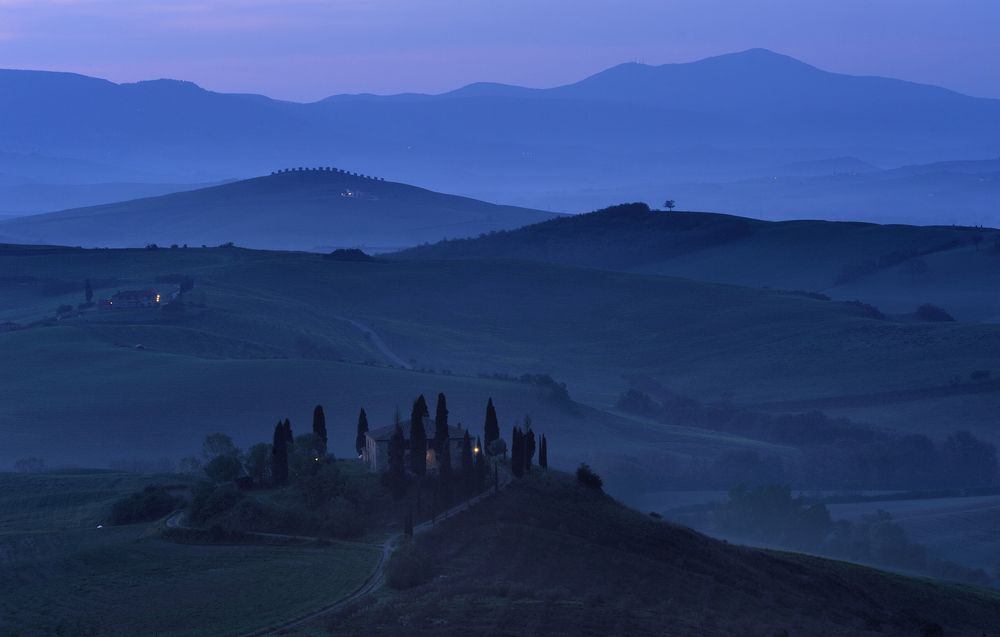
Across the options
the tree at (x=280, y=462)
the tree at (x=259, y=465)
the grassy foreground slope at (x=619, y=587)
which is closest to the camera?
the grassy foreground slope at (x=619, y=587)

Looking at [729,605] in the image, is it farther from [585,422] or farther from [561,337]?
[561,337]

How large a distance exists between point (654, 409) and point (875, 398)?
15.7m

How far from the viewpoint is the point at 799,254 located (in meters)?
177

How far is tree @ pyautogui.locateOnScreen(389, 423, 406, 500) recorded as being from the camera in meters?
46.0

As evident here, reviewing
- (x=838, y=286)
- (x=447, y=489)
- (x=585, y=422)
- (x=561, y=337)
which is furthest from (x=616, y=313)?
(x=447, y=489)

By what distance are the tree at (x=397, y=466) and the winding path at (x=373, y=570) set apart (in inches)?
78.8

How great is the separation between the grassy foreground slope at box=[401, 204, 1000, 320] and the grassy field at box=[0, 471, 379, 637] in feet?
358

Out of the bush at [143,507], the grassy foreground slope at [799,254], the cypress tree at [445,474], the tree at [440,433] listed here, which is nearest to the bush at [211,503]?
the bush at [143,507]

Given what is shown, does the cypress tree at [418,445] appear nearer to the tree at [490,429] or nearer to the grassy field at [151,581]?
the tree at [490,429]

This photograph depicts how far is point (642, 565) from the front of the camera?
4031 cm

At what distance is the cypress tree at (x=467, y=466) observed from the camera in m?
47.1

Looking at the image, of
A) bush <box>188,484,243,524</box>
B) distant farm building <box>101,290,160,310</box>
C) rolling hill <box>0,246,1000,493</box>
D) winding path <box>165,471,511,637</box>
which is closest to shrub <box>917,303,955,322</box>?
rolling hill <box>0,246,1000,493</box>

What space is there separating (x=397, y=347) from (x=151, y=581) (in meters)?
86.0

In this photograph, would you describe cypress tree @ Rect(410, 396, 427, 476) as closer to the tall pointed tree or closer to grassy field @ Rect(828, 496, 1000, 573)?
the tall pointed tree
